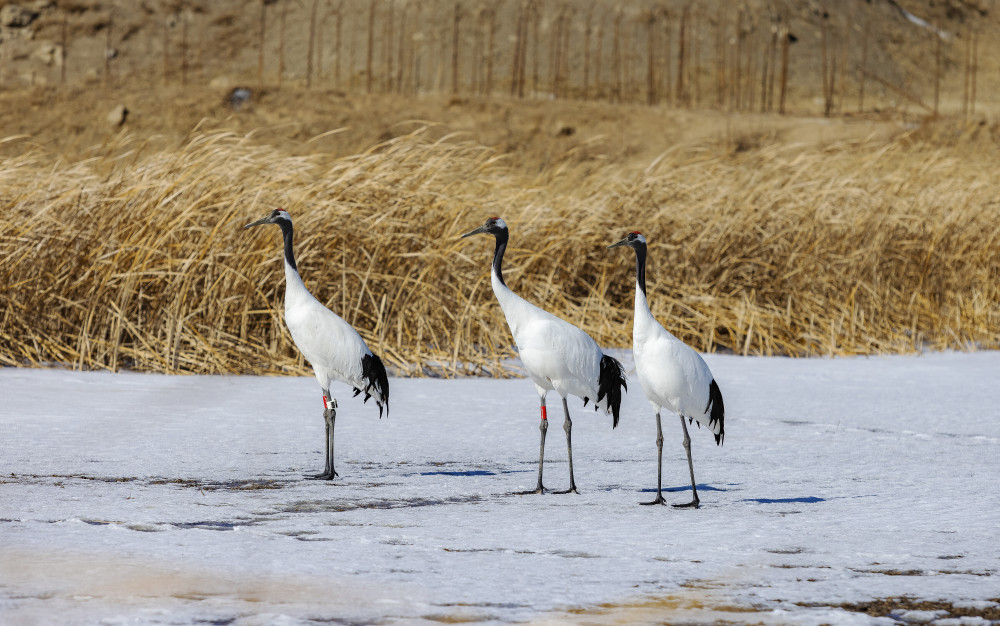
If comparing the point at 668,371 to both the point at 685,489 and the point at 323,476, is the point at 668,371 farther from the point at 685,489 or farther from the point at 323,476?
the point at 323,476

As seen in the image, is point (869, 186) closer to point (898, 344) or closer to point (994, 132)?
point (898, 344)

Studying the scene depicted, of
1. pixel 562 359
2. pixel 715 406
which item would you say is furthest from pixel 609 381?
pixel 715 406

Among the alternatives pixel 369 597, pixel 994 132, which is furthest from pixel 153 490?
pixel 994 132

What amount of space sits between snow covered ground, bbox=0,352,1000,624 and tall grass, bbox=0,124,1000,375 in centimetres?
75

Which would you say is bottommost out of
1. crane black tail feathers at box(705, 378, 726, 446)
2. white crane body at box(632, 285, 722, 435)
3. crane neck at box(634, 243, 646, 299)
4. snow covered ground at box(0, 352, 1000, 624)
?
snow covered ground at box(0, 352, 1000, 624)

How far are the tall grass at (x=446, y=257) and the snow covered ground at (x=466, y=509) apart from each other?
752mm

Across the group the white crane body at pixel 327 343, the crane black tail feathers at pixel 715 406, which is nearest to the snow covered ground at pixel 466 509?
the crane black tail feathers at pixel 715 406

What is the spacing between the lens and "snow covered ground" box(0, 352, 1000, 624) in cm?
264

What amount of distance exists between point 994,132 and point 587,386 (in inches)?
1056

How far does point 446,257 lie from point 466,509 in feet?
13.3

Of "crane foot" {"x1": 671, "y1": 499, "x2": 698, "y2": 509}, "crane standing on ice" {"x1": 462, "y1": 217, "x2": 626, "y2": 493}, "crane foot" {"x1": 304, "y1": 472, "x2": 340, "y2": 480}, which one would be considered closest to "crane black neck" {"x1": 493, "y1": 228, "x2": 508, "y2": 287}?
"crane standing on ice" {"x1": 462, "y1": 217, "x2": 626, "y2": 493}

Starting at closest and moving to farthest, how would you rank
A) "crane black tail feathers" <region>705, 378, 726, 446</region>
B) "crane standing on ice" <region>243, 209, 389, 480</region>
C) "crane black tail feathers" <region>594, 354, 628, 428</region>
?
1. "crane black tail feathers" <region>705, 378, 726, 446</region>
2. "crane black tail feathers" <region>594, 354, 628, 428</region>
3. "crane standing on ice" <region>243, 209, 389, 480</region>

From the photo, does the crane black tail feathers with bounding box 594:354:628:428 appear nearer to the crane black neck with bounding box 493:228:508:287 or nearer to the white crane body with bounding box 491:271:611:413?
the white crane body with bounding box 491:271:611:413

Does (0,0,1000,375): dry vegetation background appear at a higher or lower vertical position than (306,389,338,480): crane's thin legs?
higher
